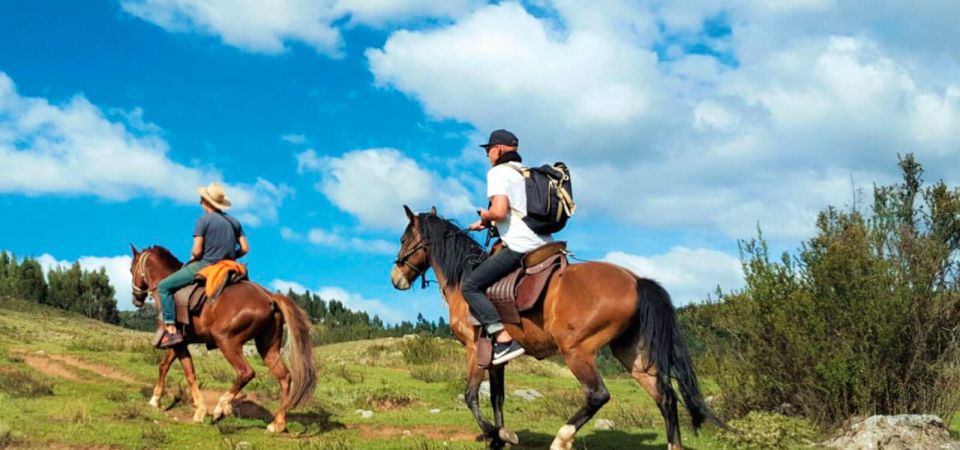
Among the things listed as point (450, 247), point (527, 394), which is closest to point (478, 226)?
point (450, 247)

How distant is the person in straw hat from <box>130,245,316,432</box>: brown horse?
316mm

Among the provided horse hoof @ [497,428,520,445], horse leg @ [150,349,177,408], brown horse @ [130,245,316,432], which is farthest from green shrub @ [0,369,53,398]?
horse hoof @ [497,428,520,445]

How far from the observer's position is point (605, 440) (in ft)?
34.8

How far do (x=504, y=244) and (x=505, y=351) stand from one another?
1.24 meters

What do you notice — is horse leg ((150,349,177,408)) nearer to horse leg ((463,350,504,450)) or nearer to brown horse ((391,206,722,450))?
horse leg ((463,350,504,450))

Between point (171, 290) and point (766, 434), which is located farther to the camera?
point (171, 290)

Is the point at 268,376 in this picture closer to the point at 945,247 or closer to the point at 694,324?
the point at 694,324

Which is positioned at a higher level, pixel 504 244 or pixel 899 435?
pixel 504 244

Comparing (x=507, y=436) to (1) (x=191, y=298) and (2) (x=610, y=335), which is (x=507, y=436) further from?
(1) (x=191, y=298)

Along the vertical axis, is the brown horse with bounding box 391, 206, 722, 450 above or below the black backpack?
below

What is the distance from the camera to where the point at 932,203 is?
12914 mm

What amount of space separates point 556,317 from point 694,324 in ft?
20.5

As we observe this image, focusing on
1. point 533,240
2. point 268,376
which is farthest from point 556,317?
point 268,376

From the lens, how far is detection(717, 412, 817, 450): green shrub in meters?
10.0
